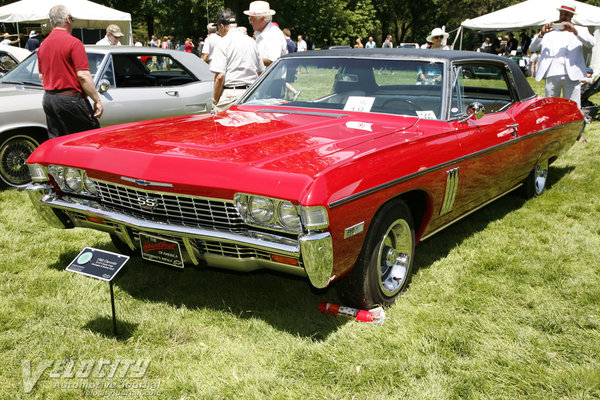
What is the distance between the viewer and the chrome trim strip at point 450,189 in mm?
3602

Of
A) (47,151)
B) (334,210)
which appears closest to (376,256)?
(334,210)

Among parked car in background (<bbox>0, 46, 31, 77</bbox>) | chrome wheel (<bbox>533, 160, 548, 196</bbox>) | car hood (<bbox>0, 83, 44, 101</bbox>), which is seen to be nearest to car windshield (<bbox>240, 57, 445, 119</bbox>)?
chrome wheel (<bbox>533, 160, 548, 196</bbox>)

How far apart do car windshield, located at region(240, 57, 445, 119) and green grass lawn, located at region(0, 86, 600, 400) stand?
1.19 meters

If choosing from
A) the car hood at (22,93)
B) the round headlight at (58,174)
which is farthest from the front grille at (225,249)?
the car hood at (22,93)

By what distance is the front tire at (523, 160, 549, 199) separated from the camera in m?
5.43

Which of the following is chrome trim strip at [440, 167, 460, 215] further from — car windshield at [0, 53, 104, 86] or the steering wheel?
car windshield at [0, 53, 104, 86]

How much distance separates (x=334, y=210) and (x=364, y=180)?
299mm

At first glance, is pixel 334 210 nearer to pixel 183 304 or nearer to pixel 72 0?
pixel 183 304

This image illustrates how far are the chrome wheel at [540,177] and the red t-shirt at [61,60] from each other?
4.46m

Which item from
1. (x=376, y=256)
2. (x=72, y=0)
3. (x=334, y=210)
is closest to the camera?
(x=334, y=210)

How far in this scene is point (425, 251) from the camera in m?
4.34

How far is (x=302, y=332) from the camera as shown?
10.1 ft

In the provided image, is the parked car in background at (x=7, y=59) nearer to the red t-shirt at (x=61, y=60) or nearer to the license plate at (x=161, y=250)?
the red t-shirt at (x=61, y=60)

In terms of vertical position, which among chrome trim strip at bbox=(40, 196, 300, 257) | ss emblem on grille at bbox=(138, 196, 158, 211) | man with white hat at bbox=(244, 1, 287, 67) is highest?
man with white hat at bbox=(244, 1, 287, 67)
